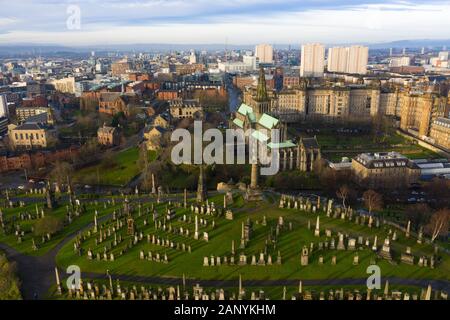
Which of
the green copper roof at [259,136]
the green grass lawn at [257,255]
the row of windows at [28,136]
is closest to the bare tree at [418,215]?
the green grass lawn at [257,255]

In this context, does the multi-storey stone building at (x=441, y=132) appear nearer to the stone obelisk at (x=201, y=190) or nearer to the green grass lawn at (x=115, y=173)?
the stone obelisk at (x=201, y=190)

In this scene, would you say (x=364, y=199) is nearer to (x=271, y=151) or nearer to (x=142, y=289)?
(x=271, y=151)

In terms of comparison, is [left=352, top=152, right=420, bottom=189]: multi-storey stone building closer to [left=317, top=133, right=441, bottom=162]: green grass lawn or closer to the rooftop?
the rooftop

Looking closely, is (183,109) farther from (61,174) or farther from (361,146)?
(61,174)

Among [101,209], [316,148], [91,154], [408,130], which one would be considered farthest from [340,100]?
[101,209]

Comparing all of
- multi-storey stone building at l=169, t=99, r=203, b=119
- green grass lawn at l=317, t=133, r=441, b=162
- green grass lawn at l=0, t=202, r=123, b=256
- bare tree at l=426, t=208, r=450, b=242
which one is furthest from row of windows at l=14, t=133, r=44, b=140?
bare tree at l=426, t=208, r=450, b=242
